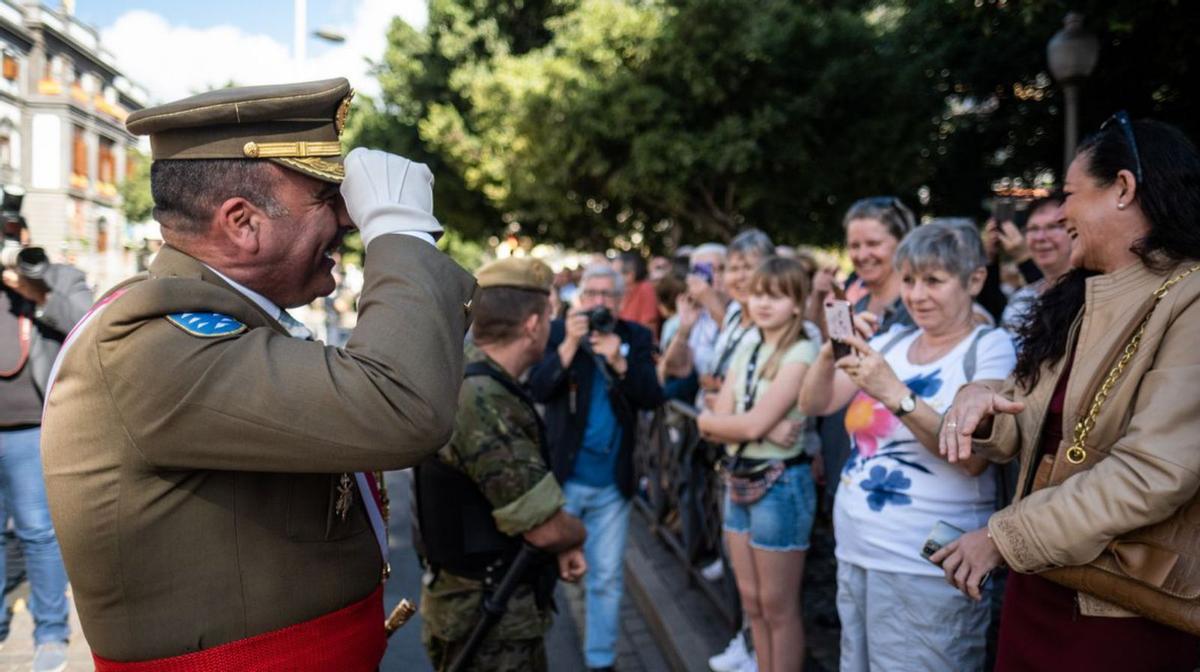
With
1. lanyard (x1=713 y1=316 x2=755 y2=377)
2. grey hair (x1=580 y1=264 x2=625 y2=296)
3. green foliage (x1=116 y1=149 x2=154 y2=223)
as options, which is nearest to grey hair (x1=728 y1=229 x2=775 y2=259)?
lanyard (x1=713 y1=316 x2=755 y2=377)

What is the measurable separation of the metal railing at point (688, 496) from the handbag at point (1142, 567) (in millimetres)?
2280

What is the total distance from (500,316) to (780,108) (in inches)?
435

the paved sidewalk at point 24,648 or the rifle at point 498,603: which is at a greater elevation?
the rifle at point 498,603

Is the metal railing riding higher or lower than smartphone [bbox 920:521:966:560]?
lower

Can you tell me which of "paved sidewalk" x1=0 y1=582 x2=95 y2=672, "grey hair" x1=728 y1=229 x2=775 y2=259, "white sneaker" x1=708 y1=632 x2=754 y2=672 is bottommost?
"paved sidewalk" x1=0 y1=582 x2=95 y2=672

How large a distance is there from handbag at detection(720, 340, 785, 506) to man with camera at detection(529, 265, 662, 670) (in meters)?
0.81

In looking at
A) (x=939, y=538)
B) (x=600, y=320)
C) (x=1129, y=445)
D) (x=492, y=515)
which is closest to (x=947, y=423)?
(x=939, y=538)

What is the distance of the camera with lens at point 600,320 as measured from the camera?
4176 millimetres

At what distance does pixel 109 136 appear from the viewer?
4938cm

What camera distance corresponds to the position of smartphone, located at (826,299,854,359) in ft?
8.06

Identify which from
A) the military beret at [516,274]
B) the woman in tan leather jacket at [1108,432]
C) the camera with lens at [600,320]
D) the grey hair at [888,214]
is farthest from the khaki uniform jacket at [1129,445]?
the camera with lens at [600,320]

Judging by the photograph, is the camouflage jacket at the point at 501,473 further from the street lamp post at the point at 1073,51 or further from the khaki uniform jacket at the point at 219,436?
the street lamp post at the point at 1073,51

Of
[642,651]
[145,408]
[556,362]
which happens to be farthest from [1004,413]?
[642,651]

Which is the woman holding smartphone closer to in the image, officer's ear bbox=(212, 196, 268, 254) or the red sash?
the red sash
